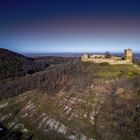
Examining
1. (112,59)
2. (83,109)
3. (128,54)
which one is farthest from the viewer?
(112,59)

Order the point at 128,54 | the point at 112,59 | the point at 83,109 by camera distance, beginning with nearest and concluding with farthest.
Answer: the point at 83,109
the point at 128,54
the point at 112,59

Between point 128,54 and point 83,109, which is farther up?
point 128,54

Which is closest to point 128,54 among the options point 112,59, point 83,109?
point 112,59

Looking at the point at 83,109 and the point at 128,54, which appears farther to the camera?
the point at 128,54

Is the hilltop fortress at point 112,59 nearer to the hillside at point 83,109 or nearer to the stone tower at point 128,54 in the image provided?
the stone tower at point 128,54

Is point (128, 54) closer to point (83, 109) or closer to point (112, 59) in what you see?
point (112, 59)

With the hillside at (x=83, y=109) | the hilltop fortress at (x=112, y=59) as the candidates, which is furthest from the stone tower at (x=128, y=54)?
the hillside at (x=83, y=109)

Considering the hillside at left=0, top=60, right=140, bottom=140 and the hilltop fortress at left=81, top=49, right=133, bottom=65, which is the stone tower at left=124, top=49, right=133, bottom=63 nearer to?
the hilltop fortress at left=81, top=49, right=133, bottom=65

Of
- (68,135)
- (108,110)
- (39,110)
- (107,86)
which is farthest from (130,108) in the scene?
(39,110)
